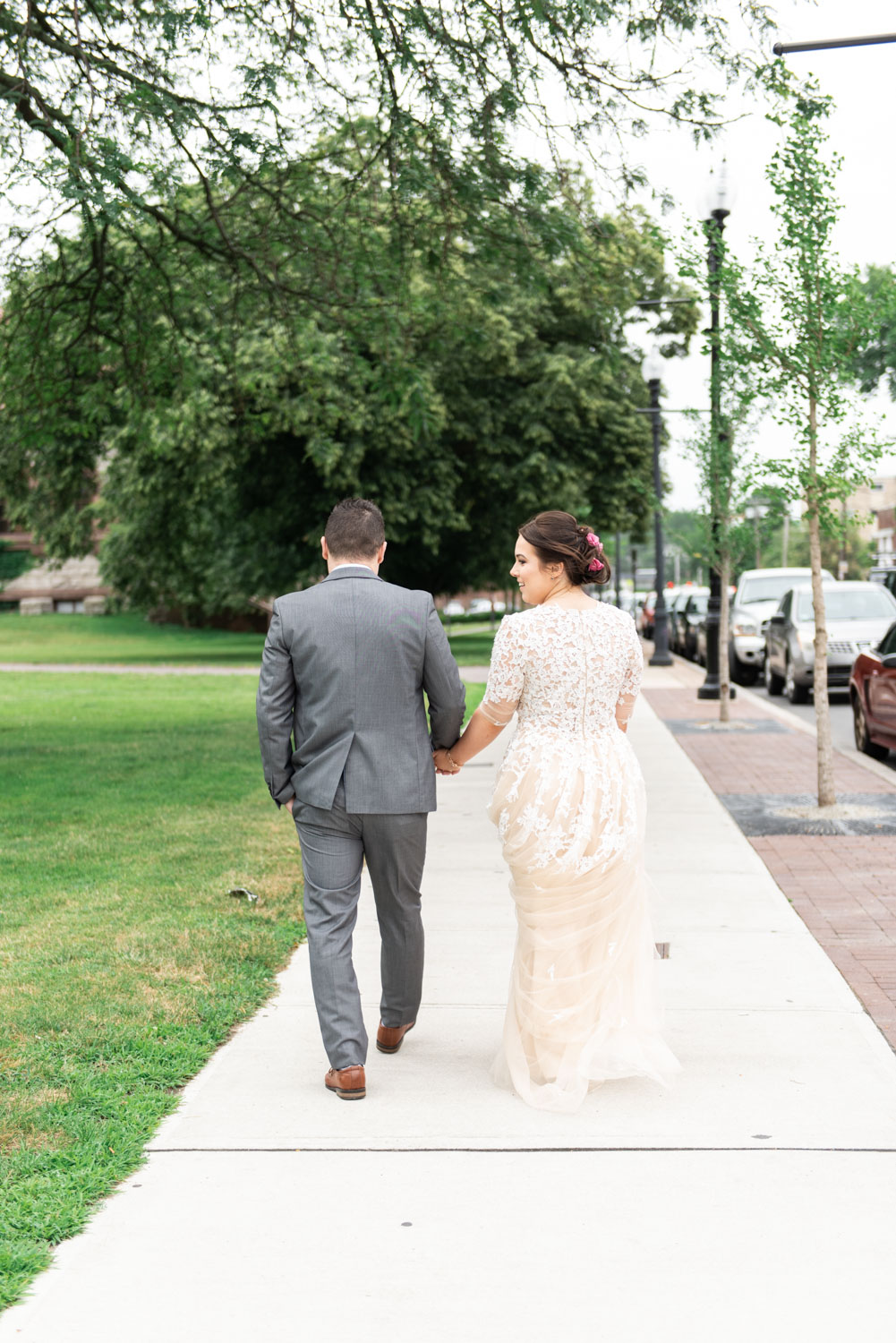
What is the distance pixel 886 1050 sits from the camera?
482cm

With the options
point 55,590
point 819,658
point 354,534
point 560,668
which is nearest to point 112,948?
point 354,534

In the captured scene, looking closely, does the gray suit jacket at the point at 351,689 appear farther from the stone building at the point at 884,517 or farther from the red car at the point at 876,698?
the stone building at the point at 884,517

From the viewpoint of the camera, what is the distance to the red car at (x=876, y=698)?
12.9 metres

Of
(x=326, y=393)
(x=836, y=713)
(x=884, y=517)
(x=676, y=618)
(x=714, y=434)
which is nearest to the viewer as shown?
(x=714, y=434)

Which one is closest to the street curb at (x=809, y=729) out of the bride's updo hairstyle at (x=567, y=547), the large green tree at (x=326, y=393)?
the large green tree at (x=326, y=393)

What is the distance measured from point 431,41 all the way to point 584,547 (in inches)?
314

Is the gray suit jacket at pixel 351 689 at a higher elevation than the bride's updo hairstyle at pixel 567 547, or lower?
lower

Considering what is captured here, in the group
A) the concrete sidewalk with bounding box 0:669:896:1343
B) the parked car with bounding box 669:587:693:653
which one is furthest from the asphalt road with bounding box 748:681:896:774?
the parked car with bounding box 669:587:693:653

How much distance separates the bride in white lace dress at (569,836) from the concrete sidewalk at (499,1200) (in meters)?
0.18

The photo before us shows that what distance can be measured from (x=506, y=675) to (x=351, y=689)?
469 millimetres

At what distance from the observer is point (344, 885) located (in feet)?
14.6

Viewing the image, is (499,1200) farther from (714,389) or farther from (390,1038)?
(714,389)

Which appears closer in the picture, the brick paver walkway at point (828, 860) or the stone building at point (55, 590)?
the brick paver walkway at point (828, 860)

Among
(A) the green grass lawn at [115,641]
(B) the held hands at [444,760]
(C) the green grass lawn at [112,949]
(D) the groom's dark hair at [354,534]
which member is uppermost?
(D) the groom's dark hair at [354,534]
